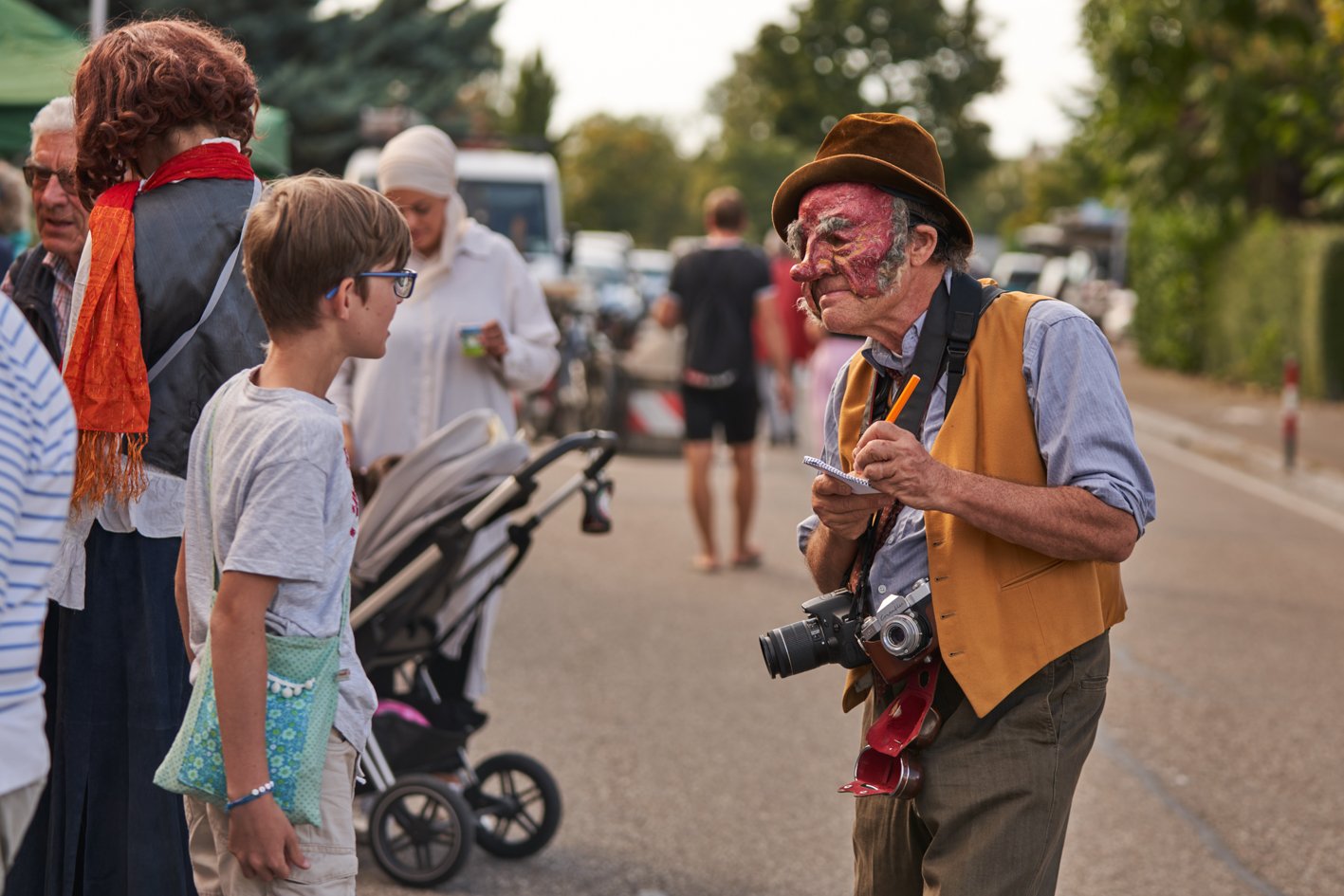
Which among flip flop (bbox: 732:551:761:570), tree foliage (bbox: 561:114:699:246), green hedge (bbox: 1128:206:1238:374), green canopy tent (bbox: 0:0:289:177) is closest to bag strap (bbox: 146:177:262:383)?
green canopy tent (bbox: 0:0:289:177)

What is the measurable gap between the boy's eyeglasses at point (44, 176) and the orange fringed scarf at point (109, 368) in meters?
0.60

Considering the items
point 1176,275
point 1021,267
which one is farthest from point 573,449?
point 1021,267

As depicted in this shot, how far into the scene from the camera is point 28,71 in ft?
33.2

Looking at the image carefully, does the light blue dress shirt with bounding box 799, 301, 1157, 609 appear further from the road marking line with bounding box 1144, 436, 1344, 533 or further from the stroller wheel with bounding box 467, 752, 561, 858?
the road marking line with bounding box 1144, 436, 1344, 533

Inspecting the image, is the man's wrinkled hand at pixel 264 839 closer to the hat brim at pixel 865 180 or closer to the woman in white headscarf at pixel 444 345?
the hat brim at pixel 865 180

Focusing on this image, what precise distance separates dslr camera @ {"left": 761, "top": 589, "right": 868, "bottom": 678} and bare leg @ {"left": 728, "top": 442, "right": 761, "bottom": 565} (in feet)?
22.0

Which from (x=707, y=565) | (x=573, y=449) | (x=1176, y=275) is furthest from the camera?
(x=1176, y=275)

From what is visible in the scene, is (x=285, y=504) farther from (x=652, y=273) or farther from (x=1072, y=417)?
(x=652, y=273)

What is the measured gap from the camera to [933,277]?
2.95 meters

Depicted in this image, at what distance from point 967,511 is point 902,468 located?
14cm

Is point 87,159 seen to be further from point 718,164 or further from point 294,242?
point 718,164

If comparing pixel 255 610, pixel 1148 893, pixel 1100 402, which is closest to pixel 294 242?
pixel 255 610

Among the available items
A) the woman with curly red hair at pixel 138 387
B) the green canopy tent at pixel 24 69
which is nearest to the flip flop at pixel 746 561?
the green canopy tent at pixel 24 69

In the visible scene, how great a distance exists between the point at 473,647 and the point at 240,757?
2796 millimetres
